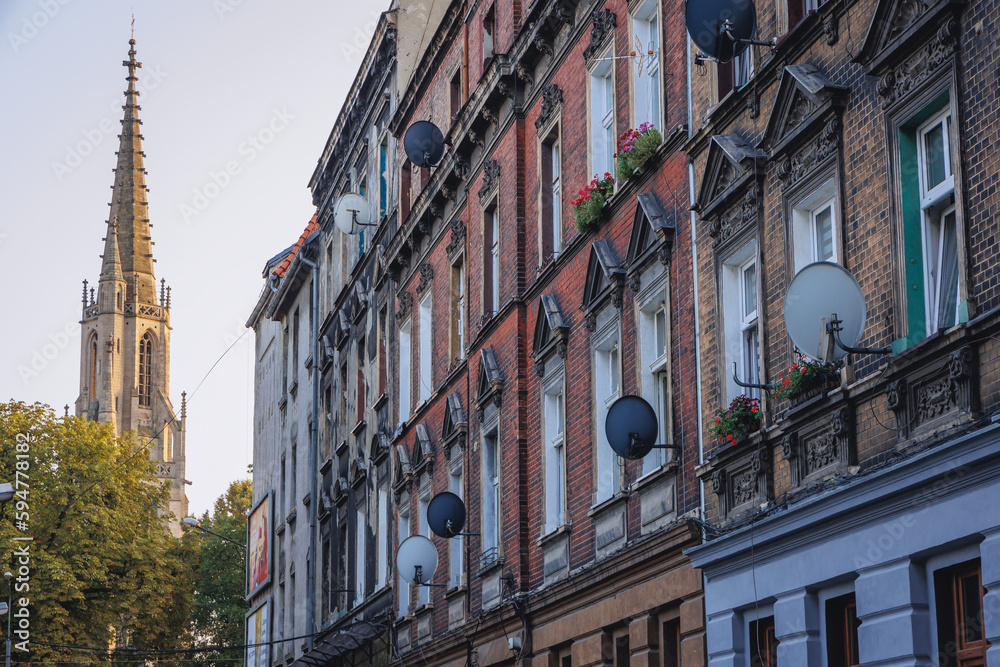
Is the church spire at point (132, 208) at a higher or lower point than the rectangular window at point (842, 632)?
higher

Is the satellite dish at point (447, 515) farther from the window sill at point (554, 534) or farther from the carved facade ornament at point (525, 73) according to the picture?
the carved facade ornament at point (525, 73)

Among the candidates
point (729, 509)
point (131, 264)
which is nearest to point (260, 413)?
point (729, 509)

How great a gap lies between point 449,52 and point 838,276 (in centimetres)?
1781

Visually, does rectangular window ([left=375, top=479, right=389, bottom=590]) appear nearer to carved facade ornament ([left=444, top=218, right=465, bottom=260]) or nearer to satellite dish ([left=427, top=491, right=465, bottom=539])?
carved facade ornament ([left=444, top=218, right=465, bottom=260])

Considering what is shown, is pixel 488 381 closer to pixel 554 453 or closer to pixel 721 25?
pixel 554 453

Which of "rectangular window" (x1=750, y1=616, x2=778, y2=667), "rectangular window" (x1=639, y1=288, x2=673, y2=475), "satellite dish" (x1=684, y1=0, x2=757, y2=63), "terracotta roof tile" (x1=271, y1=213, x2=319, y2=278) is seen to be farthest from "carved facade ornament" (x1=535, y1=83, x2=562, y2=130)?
"terracotta roof tile" (x1=271, y1=213, x2=319, y2=278)

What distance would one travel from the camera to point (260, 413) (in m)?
55.9

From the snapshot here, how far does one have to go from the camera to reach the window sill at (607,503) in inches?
707

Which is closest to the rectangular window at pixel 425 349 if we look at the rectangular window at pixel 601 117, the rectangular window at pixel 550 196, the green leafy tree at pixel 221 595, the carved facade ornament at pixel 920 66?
the rectangular window at pixel 550 196

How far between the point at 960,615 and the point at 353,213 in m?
25.6

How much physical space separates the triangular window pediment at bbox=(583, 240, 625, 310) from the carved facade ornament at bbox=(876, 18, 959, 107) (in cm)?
632

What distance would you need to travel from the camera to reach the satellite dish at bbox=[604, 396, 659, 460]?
1627 cm

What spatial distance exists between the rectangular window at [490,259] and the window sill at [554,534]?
16.4 ft

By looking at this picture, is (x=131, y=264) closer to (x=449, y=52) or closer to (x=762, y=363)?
(x=449, y=52)
